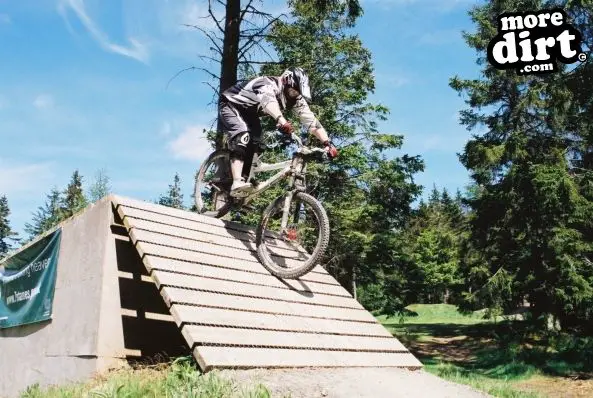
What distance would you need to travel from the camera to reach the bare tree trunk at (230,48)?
10516 millimetres

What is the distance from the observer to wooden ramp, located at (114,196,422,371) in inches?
160

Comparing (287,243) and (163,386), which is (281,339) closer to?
(163,386)

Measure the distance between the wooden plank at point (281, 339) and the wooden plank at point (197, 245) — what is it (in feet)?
4.21

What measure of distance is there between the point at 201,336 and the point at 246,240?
261cm

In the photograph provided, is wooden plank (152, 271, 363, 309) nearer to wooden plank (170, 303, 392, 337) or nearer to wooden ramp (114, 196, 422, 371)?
wooden ramp (114, 196, 422, 371)

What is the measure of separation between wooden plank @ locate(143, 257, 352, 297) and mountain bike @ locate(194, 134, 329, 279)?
5.8 inches

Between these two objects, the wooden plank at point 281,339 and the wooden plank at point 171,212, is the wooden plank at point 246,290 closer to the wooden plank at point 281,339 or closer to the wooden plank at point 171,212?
the wooden plank at point 281,339

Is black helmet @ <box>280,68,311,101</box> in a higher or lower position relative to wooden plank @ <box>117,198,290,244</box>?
higher

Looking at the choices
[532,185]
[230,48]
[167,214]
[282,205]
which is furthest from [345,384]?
[532,185]

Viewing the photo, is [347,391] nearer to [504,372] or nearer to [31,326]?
[31,326]

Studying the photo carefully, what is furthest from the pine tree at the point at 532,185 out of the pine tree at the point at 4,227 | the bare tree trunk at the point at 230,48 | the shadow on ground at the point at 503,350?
the pine tree at the point at 4,227

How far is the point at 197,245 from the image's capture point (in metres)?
5.45

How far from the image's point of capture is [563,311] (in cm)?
1741

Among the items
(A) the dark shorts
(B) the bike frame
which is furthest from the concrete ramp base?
(A) the dark shorts
